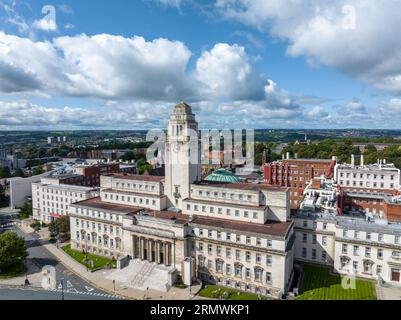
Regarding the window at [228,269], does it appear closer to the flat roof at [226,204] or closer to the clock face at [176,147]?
the flat roof at [226,204]

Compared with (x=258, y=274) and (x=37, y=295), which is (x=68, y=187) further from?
(x=258, y=274)

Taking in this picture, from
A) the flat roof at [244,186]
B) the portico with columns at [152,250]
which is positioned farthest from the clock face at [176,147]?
the portico with columns at [152,250]

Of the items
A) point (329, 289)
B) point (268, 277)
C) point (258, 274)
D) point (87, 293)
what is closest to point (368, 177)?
point (329, 289)

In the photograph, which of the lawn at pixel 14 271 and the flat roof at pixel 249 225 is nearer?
the flat roof at pixel 249 225

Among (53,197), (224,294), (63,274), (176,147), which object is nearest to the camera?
(224,294)
